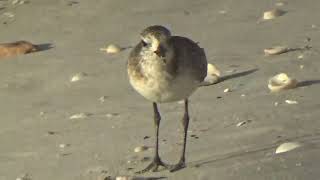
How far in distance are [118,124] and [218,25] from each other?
311 centimetres

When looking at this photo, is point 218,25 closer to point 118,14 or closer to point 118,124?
point 118,14

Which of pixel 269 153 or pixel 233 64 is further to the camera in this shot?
pixel 233 64

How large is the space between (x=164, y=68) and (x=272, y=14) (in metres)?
4.58

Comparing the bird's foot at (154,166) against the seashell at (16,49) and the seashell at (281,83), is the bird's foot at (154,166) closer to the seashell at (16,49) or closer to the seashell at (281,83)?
the seashell at (281,83)

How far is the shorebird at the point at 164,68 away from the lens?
5.65 m

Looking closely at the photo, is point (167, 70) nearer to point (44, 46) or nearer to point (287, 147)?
point (287, 147)

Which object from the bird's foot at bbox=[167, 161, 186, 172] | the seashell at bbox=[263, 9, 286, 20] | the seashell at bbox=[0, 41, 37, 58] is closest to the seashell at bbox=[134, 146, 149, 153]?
the bird's foot at bbox=[167, 161, 186, 172]

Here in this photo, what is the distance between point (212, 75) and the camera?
8.14 m

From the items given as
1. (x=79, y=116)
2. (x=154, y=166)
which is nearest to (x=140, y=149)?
(x=154, y=166)

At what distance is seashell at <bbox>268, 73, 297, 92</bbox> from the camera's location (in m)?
7.49

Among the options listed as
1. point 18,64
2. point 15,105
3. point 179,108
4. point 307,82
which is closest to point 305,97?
point 307,82

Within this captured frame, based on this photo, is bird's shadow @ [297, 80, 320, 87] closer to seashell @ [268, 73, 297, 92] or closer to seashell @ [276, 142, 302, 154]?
seashell @ [268, 73, 297, 92]

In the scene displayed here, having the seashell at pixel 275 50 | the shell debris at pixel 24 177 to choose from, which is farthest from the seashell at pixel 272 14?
the shell debris at pixel 24 177

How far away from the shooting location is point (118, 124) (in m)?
7.22
